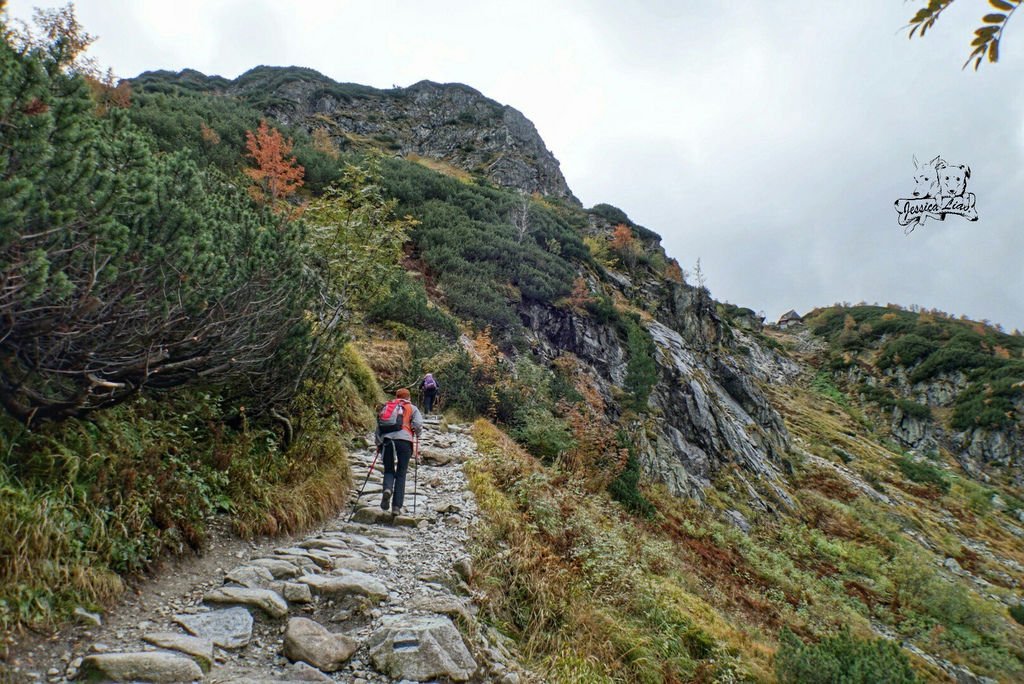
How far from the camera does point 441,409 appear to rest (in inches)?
491

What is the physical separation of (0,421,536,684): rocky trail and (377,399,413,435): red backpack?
4.90ft

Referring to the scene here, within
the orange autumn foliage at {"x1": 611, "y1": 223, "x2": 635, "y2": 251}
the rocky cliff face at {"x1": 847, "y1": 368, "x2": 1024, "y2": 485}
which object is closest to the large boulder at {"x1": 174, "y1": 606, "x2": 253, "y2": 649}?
the orange autumn foliage at {"x1": 611, "y1": 223, "x2": 635, "y2": 251}

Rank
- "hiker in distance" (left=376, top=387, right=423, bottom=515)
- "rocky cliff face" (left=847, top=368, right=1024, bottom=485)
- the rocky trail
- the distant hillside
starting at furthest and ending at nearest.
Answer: the distant hillside
"rocky cliff face" (left=847, top=368, right=1024, bottom=485)
"hiker in distance" (left=376, top=387, right=423, bottom=515)
the rocky trail

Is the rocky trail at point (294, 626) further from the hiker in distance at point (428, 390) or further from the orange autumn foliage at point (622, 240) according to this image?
the orange autumn foliage at point (622, 240)

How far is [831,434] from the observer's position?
1277 inches

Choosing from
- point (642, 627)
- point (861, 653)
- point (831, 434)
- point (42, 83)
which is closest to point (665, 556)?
point (861, 653)

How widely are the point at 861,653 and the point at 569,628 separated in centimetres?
450

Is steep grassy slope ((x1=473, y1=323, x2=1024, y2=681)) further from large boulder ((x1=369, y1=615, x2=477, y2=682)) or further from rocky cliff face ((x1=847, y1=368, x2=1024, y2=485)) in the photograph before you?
rocky cliff face ((x1=847, y1=368, x2=1024, y2=485))

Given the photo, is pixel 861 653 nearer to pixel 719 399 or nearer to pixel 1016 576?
pixel 719 399

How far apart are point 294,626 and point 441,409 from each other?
29.7ft

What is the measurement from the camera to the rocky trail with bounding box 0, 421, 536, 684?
2.84m

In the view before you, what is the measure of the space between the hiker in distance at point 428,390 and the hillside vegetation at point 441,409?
508 mm

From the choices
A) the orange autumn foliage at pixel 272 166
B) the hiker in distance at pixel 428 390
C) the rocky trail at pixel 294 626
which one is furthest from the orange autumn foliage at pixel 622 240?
the rocky trail at pixel 294 626

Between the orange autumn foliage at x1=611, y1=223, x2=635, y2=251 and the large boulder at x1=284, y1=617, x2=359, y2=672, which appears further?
the orange autumn foliage at x1=611, y1=223, x2=635, y2=251
